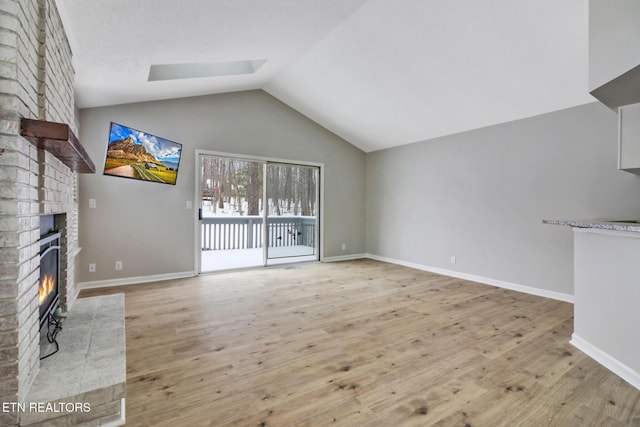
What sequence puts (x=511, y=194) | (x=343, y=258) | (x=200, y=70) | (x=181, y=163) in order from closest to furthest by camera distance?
(x=200, y=70) → (x=511, y=194) → (x=181, y=163) → (x=343, y=258)

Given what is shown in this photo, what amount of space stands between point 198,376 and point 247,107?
4.41m

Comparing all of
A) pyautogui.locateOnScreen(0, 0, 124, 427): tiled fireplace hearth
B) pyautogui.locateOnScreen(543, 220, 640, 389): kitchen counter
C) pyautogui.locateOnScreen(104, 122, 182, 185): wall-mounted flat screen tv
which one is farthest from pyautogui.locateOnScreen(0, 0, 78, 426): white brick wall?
pyautogui.locateOnScreen(543, 220, 640, 389): kitchen counter

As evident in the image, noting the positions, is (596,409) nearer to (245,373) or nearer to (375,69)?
Result: (245,373)

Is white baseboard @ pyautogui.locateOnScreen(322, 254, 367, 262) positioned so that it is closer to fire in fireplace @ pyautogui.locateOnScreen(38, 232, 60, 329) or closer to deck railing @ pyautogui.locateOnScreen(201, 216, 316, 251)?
deck railing @ pyautogui.locateOnScreen(201, 216, 316, 251)

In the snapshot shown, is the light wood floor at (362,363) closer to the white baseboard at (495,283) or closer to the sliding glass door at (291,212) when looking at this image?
the white baseboard at (495,283)

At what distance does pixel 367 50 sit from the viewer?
371 cm

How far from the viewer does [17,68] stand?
4.61ft

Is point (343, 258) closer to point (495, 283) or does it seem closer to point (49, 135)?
point (495, 283)

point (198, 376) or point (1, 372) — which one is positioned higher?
point (1, 372)

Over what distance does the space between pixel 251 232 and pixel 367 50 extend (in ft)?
18.5

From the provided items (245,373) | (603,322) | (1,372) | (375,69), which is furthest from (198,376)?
(375,69)

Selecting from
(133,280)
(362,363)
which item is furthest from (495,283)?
(133,280)

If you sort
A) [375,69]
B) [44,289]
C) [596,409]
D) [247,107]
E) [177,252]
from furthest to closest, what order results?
[247,107] < [177,252] < [375,69] < [44,289] < [596,409]

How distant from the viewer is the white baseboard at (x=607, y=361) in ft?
6.22
